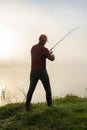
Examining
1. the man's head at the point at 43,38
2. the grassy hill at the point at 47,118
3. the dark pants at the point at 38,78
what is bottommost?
the grassy hill at the point at 47,118

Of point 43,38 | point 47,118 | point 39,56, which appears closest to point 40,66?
point 39,56

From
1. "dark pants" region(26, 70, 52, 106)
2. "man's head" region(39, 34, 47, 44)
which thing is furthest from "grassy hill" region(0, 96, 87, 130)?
"man's head" region(39, 34, 47, 44)

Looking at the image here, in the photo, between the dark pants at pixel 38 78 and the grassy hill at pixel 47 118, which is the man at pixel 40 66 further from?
the grassy hill at pixel 47 118

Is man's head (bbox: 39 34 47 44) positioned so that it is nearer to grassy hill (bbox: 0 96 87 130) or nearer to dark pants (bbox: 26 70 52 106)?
dark pants (bbox: 26 70 52 106)

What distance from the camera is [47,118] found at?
14516 millimetres

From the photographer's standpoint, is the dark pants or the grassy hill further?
the dark pants

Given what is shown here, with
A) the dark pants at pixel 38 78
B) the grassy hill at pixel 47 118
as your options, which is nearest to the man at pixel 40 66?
the dark pants at pixel 38 78

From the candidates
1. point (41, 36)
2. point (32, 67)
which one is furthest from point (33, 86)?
point (41, 36)

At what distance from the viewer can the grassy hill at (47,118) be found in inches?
546

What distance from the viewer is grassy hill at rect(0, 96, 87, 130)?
13875 millimetres

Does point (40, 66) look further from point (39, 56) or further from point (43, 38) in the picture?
point (43, 38)

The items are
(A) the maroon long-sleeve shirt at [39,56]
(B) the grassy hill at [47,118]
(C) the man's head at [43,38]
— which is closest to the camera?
(B) the grassy hill at [47,118]

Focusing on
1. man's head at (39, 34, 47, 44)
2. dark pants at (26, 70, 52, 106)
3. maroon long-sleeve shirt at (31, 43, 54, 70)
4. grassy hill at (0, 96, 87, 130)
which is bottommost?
grassy hill at (0, 96, 87, 130)

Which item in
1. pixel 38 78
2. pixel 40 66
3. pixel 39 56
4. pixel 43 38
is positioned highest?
pixel 43 38
